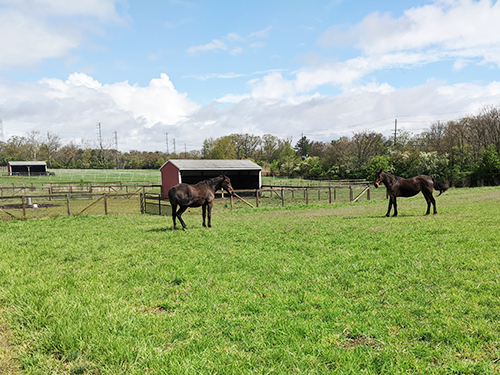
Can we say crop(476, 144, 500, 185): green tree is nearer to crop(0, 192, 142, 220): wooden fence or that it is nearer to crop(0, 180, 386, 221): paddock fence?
crop(0, 180, 386, 221): paddock fence

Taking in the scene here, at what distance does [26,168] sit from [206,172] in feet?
196

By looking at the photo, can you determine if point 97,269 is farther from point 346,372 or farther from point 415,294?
point 415,294

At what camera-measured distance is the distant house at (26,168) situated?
223 ft

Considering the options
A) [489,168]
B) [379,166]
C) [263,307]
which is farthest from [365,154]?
[263,307]

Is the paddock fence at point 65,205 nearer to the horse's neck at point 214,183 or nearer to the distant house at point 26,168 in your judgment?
the horse's neck at point 214,183

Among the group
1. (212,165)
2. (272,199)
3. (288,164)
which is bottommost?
(272,199)

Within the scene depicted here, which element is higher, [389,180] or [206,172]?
[206,172]

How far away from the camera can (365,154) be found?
2373 inches

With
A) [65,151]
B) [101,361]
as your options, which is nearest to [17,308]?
[101,361]

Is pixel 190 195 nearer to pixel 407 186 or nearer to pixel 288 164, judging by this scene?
pixel 407 186

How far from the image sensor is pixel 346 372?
113 inches

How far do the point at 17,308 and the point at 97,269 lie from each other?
2.02 m

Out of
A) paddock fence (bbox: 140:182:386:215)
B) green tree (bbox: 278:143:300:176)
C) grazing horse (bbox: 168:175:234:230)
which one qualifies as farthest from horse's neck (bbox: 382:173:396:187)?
green tree (bbox: 278:143:300:176)

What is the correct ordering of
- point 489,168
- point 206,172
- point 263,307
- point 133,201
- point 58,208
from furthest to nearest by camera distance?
point 489,168, point 206,172, point 133,201, point 58,208, point 263,307
